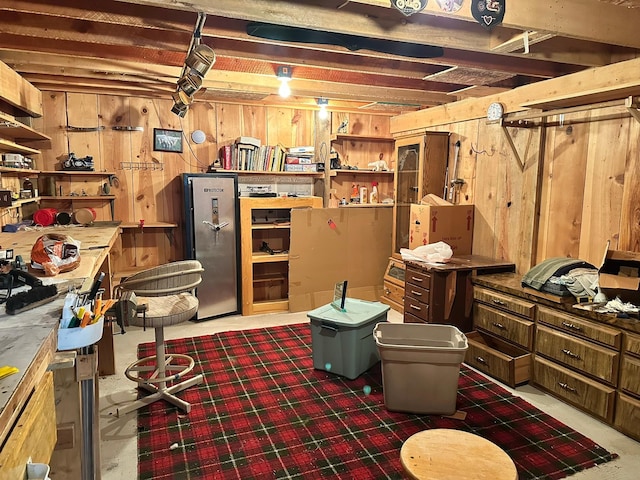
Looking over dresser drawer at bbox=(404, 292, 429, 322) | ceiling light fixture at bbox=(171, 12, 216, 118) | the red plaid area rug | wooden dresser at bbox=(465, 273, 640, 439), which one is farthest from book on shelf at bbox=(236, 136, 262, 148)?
wooden dresser at bbox=(465, 273, 640, 439)

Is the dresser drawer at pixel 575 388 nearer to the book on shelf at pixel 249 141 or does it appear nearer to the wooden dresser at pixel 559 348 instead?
the wooden dresser at pixel 559 348

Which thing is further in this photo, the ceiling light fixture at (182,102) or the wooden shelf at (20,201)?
the wooden shelf at (20,201)

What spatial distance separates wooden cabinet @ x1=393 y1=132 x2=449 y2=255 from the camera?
4.36 metres

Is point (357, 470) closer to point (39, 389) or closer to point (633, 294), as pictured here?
point (39, 389)

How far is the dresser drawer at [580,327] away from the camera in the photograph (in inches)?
97.6

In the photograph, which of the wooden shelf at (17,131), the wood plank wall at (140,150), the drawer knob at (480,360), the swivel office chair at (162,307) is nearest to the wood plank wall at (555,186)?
the drawer knob at (480,360)

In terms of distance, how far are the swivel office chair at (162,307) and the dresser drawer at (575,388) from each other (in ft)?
7.39

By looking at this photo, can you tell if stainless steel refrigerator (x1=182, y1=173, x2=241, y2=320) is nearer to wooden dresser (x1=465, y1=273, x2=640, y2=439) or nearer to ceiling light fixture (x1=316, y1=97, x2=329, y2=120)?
ceiling light fixture (x1=316, y1=97, x2=329, y2=120)

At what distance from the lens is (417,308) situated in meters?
3.76

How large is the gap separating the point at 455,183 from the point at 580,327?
201 centimetres

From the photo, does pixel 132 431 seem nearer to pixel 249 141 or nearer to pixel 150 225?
pixel 150 225

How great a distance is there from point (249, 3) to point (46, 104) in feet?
11.0

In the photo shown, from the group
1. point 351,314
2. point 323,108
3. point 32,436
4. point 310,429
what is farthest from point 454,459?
point 323,108

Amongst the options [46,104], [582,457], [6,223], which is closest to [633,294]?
[582,457]
